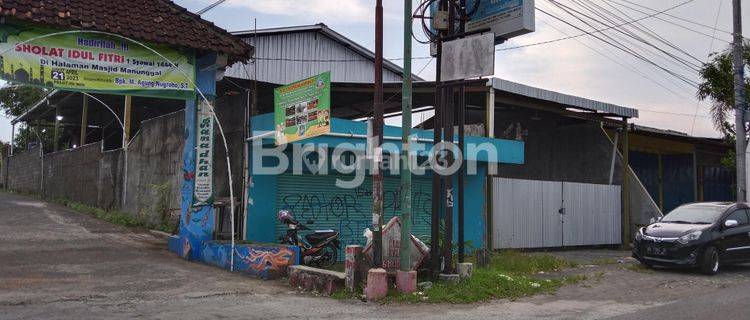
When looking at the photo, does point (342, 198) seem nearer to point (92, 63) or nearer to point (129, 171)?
point (92, 63)

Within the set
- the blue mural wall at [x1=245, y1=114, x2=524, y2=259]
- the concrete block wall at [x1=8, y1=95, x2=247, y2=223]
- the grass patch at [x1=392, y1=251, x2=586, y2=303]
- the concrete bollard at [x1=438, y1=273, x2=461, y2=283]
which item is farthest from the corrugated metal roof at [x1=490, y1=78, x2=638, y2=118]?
the concrete bollard at [x1=438, y1=273, x2=461, y2=283]

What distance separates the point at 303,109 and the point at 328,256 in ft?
10.3

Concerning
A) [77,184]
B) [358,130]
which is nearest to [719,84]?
[358,130]

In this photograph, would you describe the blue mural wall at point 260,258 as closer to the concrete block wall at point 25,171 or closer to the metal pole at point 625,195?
the metal pole at point 625,195

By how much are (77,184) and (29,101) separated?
19.8m

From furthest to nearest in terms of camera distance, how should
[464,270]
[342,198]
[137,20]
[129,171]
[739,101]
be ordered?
[129,171]
[739,101]
[342,198]
[137,20]
[464,270]

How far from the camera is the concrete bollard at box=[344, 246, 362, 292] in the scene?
9.80 metres

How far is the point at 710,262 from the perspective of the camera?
12.9m

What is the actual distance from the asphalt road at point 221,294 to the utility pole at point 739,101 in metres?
3.44

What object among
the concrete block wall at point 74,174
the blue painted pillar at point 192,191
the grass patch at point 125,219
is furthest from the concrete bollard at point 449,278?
the concrete block wall at point 74,174

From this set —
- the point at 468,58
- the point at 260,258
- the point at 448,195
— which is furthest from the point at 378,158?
the point at 260,258

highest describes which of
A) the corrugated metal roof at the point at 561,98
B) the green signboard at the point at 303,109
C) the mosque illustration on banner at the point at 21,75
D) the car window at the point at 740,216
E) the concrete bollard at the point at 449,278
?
the corrugated metal roof at the point at 561,98

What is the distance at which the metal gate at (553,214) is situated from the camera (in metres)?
16.6

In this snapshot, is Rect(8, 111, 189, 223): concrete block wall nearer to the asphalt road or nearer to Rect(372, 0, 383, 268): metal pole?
the asphalt road
